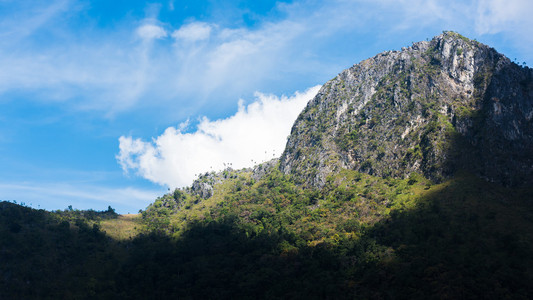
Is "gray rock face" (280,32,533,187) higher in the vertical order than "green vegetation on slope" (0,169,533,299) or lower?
higher

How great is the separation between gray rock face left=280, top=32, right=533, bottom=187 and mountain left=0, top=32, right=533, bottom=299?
605 mm

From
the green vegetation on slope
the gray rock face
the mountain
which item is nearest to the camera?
the green vegetation on slope

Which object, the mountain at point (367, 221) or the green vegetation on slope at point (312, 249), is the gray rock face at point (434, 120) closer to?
the mountain at point (367, 221)

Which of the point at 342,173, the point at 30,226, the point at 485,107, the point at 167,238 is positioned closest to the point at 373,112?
the point at 342,173

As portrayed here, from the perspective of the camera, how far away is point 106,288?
113312 millimetres

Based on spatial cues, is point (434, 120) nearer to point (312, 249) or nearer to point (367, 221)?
point (367, 221)

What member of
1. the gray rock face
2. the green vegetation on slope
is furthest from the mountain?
the gray rock face

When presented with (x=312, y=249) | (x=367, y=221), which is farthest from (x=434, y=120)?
(x=312, y=249)

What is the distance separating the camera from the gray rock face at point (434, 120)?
12681 cm

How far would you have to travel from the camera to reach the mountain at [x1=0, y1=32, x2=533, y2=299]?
9225 cm

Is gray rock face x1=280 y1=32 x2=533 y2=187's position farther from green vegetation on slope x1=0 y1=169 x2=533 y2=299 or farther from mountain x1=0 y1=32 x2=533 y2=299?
green vegetation on slope x1=0 y1=169 x2=533 y2=299

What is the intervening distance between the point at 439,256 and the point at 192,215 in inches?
4885

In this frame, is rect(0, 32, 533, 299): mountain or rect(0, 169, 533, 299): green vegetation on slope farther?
rect(0, 32, 533, 299): mountain

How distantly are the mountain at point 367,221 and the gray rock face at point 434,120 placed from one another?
0.61m
